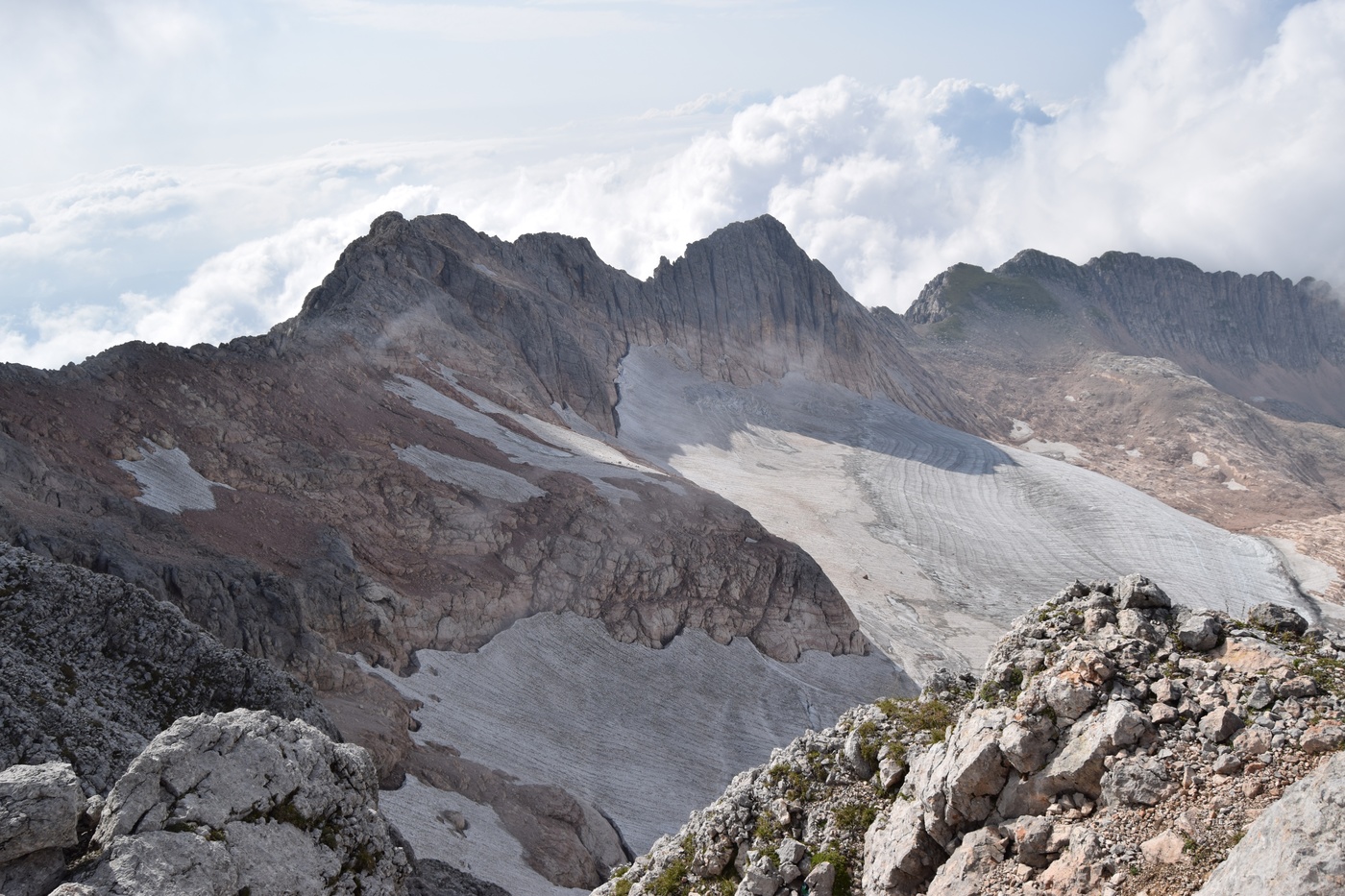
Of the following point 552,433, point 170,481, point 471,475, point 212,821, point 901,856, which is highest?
point 552,433

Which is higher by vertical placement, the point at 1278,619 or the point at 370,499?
the point at 370,499

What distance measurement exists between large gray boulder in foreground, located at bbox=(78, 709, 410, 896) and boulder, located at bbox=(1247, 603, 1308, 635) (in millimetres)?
15898

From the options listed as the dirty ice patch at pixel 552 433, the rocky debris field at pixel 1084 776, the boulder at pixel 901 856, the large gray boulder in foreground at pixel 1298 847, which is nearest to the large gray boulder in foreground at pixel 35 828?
the rocky debris field at pixel 1084 776

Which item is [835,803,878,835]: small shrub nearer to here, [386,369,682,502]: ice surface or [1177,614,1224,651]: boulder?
[1177,614,1224,651]: boulder

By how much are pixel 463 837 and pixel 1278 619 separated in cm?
3206

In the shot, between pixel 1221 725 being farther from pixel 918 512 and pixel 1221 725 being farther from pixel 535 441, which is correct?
pixel 918 512

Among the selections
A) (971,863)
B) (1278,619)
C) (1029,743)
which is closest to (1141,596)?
(1278,619)

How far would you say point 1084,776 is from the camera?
14594 mm

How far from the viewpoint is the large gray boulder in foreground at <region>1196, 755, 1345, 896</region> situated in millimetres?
10516

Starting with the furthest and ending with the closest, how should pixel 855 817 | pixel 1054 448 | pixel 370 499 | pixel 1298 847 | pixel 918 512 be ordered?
pixel 1054 448, pixel 918 512, pixel 370 499, pixel 855 817, pixel 1298 847

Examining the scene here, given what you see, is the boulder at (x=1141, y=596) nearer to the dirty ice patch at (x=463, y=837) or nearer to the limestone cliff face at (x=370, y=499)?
the dirty ice patch at (x=463, y=837)

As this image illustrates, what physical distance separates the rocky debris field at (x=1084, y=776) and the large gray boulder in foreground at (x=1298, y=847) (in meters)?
0.02

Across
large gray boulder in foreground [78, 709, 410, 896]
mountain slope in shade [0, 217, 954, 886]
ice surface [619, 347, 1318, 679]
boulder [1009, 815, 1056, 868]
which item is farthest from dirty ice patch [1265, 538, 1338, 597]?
large gray boulder in foreground [78, 709, 410, 896]

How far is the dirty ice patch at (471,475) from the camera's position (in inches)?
2633
